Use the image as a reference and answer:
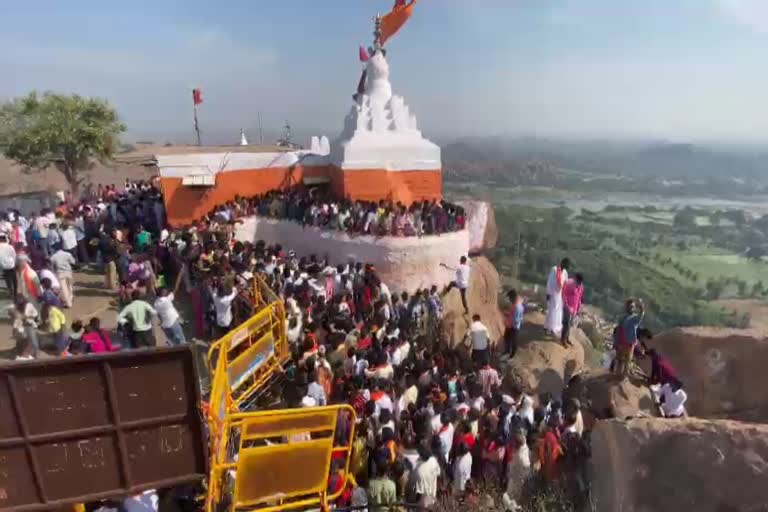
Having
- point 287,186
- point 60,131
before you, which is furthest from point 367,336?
point 60,131

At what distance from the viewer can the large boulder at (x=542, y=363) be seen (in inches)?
412

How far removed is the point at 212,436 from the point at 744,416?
7.87 metres

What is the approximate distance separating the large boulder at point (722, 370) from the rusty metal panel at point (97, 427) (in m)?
7.86

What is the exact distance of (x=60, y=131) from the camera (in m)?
25.3

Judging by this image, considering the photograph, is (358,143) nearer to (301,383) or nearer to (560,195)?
(301,383)

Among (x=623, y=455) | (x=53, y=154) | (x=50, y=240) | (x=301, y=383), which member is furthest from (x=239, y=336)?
(x=53, y=154)

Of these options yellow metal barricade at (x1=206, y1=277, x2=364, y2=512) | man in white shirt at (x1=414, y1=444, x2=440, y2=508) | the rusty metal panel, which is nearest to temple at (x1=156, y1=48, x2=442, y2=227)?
man in white shirt at (x1=414, y1=444, x2=440, y2=508)

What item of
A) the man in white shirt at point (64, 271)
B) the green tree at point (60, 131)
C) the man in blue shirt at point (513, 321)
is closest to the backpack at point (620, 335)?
the man in blue shirt at point (513, 321)

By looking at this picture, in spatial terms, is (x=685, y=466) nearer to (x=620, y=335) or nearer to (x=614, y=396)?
(x=614, y=396)

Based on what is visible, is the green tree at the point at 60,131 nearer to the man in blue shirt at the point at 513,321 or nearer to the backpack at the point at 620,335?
the man in blue shirt at the point at 513,321

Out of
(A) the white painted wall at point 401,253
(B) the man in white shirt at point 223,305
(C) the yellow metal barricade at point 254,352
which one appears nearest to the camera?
(C) the yellow metal barricade at point 254,352

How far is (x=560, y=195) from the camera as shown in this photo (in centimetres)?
8412

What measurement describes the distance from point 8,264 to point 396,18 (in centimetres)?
1397

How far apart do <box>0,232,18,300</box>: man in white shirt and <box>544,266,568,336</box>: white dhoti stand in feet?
32.0
